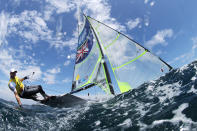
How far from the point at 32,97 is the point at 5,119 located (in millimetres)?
4688

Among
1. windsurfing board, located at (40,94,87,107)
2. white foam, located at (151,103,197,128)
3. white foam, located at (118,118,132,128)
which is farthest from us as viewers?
windsurfing board, located at (40,94,87,107)

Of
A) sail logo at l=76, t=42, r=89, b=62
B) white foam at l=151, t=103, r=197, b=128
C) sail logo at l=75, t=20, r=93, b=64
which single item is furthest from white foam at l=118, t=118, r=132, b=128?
sail logo at l=76, t=42, r=89, b=62

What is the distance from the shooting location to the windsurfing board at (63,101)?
10.9 m

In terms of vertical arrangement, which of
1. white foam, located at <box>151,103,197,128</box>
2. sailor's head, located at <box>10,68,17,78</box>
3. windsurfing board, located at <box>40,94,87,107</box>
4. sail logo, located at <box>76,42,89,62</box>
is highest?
sail logo, located at <box>76,42,89,62</box>

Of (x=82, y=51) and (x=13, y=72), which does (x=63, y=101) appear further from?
(x=82, y=51)

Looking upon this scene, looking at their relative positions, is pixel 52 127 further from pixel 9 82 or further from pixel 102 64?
pixel 102 64

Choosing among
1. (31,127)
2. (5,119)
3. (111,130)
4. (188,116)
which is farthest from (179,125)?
(5,119)

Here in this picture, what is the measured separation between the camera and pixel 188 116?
4.59 metres

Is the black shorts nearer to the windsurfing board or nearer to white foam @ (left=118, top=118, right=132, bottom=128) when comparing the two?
the windsurfing board

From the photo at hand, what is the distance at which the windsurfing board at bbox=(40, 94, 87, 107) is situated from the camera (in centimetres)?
1095

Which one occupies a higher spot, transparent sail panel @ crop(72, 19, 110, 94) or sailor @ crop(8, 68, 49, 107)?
transparent sail panel @ crop(72, 19, 110, 94)

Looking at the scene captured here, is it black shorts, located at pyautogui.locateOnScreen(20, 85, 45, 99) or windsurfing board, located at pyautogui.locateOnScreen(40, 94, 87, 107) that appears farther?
windsurfing board, located at pyautogui.locateOnScreen(40, 94, 87, 107)

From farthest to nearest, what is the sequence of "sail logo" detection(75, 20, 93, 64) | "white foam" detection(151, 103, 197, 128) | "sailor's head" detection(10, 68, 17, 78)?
"sail logo" detection(75, 20, 93, 64) < "sailor's head" detection(10, 68, 17, 78) < "white foam" detection(151, 103, 197, 128)

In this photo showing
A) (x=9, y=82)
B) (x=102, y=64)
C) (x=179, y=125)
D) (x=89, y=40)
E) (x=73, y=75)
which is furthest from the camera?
(x=73, y=75)
